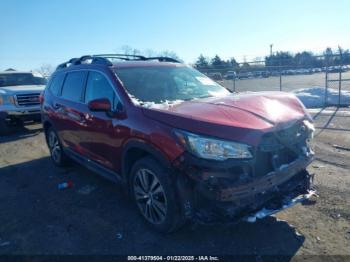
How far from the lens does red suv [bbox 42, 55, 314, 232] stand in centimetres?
298

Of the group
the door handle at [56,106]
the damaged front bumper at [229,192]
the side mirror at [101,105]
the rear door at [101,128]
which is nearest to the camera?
the damaged front bumper at [229,192]

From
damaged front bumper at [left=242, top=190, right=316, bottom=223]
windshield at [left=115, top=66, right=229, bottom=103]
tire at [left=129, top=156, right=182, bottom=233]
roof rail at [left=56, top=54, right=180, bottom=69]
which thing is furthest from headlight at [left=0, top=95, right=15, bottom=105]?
damaged front bumper at [left=242, top=190, right=316, bottom=223]

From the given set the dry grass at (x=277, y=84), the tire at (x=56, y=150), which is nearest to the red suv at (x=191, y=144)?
the tire at (x=56, y=150)

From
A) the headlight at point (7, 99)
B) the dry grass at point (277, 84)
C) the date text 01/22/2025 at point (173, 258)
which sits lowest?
the dry grass at point (277, 84)

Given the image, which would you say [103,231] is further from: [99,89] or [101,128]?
[99,89]

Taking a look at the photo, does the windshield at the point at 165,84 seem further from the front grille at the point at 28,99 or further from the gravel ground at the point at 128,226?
the front grille at the point at 28,99

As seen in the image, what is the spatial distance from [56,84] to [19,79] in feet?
21.5

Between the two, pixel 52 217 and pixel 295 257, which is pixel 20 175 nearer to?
pixel 52 217

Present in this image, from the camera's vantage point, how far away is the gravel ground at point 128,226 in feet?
11.1

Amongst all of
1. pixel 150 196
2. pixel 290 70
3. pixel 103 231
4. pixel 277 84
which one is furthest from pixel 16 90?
pixel 277 84

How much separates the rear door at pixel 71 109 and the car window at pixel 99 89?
0.70ft

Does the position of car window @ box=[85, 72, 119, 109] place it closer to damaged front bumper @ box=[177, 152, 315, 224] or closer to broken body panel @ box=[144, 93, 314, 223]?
broken body panel @ box=[144, 93, 314, 223]

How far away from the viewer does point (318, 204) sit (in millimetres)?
4145

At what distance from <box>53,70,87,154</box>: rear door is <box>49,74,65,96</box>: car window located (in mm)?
195
